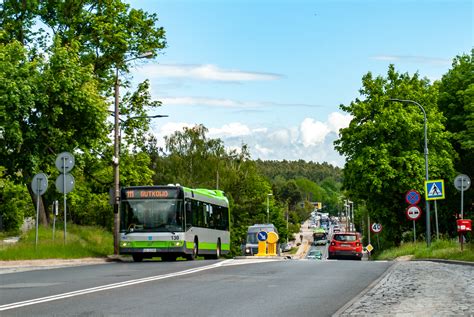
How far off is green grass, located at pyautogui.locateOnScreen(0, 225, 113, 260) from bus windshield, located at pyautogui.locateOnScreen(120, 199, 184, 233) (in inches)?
83.9

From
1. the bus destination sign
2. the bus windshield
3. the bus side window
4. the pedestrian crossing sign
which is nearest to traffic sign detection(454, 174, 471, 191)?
the pedestrian crossing sign

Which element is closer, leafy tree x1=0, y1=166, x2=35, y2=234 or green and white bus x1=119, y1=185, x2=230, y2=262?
green and white bus x1=119, y1=185, x2=230, y2=262

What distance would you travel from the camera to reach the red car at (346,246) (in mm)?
41844

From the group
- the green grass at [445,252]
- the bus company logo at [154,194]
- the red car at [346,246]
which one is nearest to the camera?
the green grass at [445,252]

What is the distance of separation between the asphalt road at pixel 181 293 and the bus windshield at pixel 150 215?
31.9ft

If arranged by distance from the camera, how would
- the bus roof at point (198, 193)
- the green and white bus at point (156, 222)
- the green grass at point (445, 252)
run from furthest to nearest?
the bus roof at point (198, 193) < the green and white bus at point (156, 222) < the green grass at point (445, 252)

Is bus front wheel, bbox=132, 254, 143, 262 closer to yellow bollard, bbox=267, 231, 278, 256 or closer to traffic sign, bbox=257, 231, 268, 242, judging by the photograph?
traffic sign, bbox=257, 231, 268, 242

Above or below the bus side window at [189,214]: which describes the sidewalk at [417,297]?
below

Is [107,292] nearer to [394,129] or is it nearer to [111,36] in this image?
[111,36]

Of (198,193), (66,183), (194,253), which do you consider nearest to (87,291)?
(66,183)

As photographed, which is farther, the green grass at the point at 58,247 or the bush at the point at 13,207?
the bush at the point at 13,207

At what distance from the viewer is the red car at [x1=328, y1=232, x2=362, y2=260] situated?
137ft

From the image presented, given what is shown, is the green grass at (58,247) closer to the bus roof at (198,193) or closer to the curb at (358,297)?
Answer: the bus roof at (198,193)

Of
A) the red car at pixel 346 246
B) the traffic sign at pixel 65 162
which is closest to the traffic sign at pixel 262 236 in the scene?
the red car at pixel 346 246
